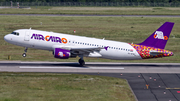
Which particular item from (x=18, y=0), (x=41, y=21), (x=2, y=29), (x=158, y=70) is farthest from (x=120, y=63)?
(x=18, y=0)

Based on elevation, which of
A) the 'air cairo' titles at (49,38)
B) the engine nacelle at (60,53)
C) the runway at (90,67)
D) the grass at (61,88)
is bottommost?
the runway at (90,67)

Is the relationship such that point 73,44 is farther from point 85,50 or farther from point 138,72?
point 138,72

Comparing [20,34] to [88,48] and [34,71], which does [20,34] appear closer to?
[34,71]

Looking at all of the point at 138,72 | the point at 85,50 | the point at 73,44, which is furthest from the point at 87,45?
the point at 138,72

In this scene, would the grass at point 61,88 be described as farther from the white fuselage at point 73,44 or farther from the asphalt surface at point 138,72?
A: the white fuselage at point 73,44

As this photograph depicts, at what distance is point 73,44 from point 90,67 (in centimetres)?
425

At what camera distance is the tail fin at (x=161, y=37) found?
137 ft

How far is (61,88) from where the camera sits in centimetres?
3000

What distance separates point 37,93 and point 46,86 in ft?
8.65

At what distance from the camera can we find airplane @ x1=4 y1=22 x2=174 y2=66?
135 feet

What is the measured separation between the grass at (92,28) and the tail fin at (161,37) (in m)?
7.84

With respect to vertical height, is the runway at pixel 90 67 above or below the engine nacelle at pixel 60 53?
below

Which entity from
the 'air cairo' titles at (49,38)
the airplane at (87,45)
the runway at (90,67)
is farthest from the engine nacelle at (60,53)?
the runway at (90,67)

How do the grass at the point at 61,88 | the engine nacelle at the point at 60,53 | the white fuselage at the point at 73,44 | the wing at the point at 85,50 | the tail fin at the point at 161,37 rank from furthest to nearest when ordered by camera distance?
the tail fin at the point at 161,37 < the white fuselage at the point at 73,44 < the wing at the point at 85,50 < the engine nacelle at the point at 60,53 < the grass at the point at 61,88
